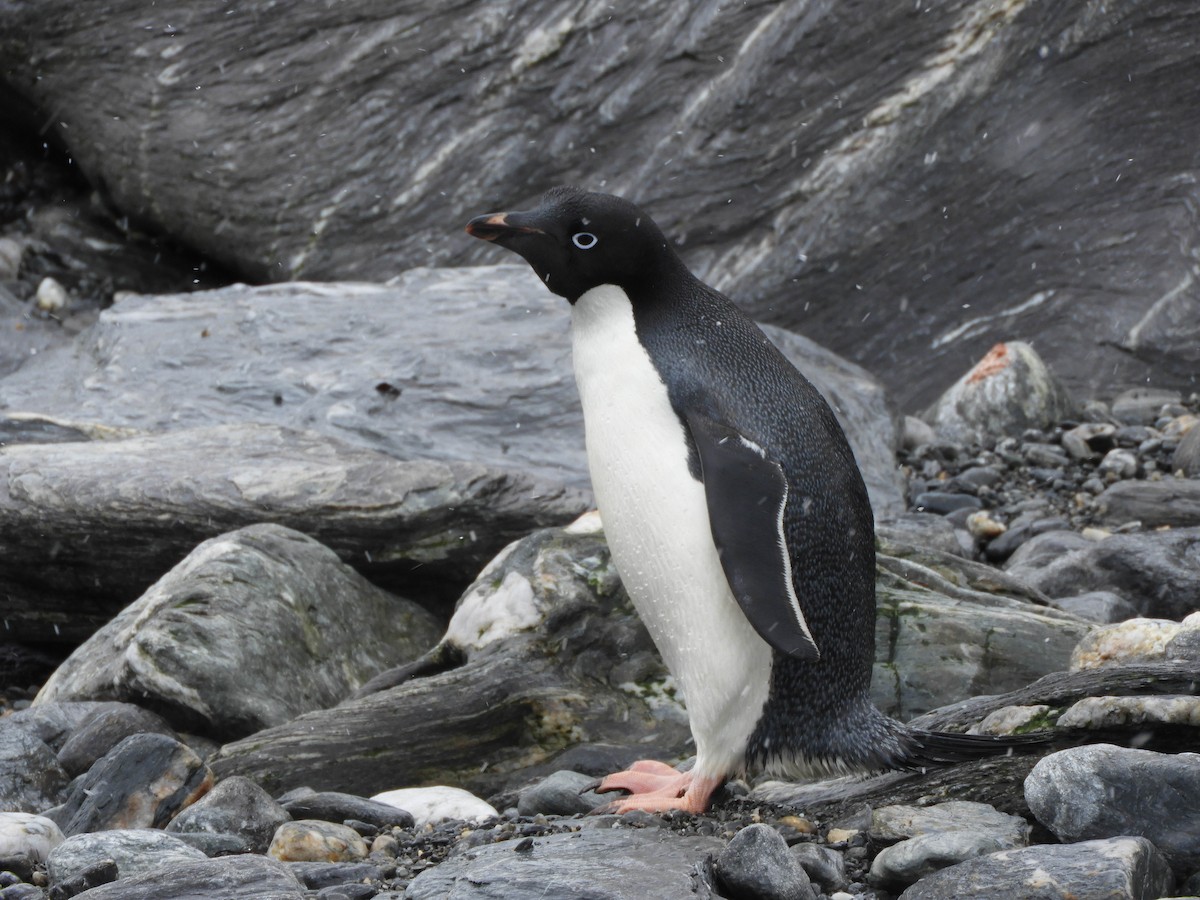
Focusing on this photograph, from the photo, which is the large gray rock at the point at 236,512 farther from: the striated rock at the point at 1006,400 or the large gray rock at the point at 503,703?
the striated rock at the point at 1006,400

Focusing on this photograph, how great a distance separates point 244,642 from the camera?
4164 mm

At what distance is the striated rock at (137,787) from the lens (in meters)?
3.30

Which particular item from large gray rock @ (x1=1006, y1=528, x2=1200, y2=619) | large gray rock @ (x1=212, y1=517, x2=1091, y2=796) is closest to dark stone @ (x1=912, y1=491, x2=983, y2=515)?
large gray rock @ (x1=1006, y1=528, x2=1200, y2=619)

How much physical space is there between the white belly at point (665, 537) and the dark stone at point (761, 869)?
2.46 ft

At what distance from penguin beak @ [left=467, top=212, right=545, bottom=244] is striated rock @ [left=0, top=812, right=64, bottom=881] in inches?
61.0

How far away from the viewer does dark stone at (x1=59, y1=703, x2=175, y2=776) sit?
3.75m

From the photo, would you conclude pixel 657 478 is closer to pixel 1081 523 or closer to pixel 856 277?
pixel 1081 523

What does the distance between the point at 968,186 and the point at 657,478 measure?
17.7ft

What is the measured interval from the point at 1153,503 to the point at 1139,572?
1201mm

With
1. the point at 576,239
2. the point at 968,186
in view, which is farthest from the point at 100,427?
the point at 968,186

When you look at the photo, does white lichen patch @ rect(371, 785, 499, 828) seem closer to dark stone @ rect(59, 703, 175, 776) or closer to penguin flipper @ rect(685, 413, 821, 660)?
dark stone @ rect(59, 703, 175, 776)

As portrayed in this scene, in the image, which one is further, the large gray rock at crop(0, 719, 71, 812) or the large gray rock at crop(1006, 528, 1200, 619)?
the large gray rock at crop(1006, 528, 1200, 619)

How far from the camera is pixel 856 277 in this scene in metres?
8.16

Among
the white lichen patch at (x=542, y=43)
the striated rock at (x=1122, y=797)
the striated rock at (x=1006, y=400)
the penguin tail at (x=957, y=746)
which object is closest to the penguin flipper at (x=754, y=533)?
the penguin tail at (x=957, y=746)
